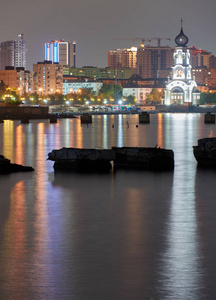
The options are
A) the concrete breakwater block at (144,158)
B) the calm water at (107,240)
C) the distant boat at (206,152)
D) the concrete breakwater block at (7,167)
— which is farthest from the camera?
the distant boat at (206,152)

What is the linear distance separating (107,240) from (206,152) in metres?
18.4

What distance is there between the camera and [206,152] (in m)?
31.6

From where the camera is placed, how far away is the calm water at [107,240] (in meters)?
10.5

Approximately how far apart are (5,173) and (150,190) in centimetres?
715

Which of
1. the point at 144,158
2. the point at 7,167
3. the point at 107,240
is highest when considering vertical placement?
the point at 144,158

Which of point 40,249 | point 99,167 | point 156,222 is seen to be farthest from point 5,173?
point 40,249

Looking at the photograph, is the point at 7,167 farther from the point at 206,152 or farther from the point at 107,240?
the point at 107,240

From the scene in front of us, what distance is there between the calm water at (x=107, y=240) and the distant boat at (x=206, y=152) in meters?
6.00

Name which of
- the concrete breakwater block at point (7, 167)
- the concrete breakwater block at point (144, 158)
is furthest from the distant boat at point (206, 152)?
the concrete breakwater block at point (7, 167)

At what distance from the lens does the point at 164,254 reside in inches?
495

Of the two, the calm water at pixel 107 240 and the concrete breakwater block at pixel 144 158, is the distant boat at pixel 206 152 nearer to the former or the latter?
the concrete breakwater block at pixel 144 158

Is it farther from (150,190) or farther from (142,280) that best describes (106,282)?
(150,190)

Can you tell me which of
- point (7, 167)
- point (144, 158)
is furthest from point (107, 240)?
point (144, 158)

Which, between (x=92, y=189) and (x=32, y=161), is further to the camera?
(x=32, y=161)
